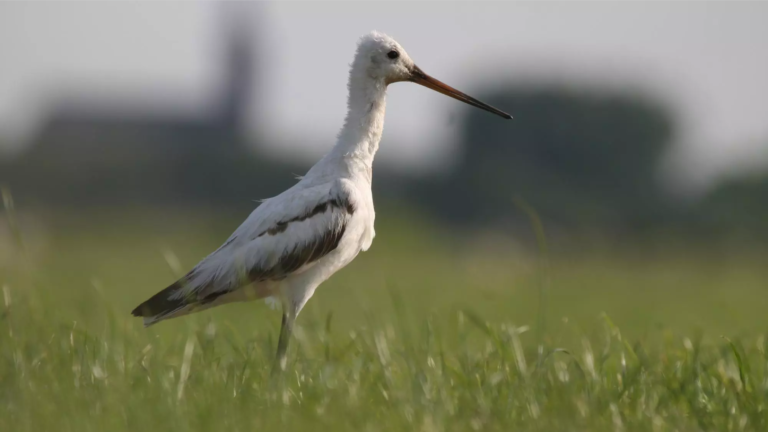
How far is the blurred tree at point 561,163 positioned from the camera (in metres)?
61.2

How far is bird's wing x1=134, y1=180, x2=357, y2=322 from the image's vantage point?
24.4 ft

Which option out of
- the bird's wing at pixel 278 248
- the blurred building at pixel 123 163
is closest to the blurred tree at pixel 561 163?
the blurred building at pixel 123 163

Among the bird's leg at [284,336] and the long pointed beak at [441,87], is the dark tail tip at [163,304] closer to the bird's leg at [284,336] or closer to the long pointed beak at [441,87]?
the bird's leg at [284,336]

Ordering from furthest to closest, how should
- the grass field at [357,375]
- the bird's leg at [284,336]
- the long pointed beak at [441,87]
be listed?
the long pointed beak at [441,87] → the bird's leg at [284,336] → the grass field at [357,375]

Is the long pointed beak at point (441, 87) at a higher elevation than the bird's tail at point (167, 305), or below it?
higher

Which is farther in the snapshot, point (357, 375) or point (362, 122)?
point (362, 122)

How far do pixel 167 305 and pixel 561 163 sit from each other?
202 ft

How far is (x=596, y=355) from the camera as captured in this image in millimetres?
7160

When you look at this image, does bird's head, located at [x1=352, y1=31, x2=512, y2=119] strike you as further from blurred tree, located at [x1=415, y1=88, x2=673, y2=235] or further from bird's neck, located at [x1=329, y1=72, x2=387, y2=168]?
blurred tree, located at [x1=415, y1=88, x2=673, y2=235]

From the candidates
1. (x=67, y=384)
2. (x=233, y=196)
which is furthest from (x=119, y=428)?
(x=233, y=196)

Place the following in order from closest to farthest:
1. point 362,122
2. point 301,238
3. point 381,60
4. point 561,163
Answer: point 301,238, point 362,122, point 381,60, point 561,163

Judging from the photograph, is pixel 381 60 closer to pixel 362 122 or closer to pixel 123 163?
pixel 362 122

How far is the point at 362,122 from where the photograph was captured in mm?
7812

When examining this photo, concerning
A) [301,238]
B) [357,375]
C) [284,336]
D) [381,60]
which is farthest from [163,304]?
[381,60]
